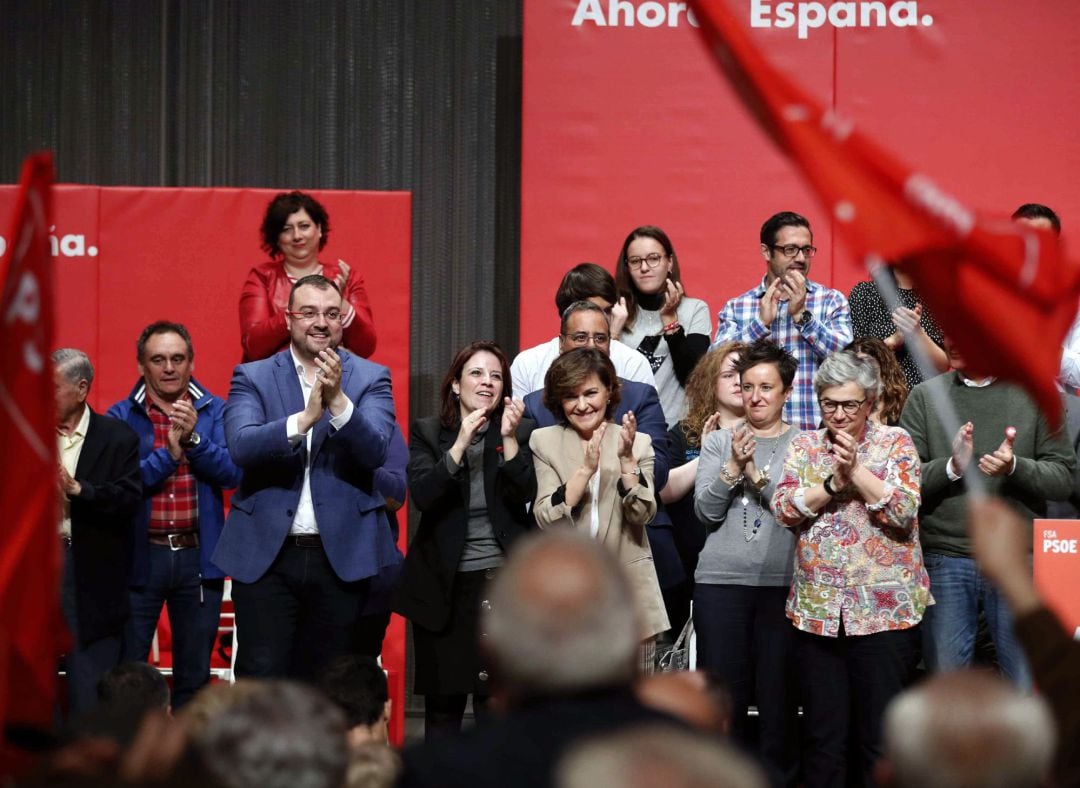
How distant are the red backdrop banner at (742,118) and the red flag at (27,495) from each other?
4.60m

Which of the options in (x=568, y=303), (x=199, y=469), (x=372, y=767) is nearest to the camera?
(x=372, y=767)

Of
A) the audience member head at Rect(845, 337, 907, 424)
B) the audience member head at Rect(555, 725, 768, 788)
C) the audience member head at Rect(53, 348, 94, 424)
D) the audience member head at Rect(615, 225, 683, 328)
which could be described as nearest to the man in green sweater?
the audience member head at Rect(845, 337, 907, 424)

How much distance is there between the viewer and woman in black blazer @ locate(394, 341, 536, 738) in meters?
5.45

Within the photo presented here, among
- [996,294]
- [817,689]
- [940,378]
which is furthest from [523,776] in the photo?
[940,378]

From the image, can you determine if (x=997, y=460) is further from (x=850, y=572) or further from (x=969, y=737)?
(x=969, y=737)

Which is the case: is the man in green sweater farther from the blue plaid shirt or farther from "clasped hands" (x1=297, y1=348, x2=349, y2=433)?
"clasped hands" (x1=297, y1=348, x2=349, y2=433)

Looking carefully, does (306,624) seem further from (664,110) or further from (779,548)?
(664,110)

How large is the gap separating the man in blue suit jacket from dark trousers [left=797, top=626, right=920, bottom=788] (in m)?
1.53

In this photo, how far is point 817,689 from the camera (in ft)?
17.1

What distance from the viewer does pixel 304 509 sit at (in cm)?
541

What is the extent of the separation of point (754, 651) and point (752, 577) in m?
0.26

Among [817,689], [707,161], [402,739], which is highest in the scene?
[707,161]

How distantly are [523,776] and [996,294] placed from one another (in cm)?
183

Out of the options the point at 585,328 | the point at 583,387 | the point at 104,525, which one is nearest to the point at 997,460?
the point at 583,387
